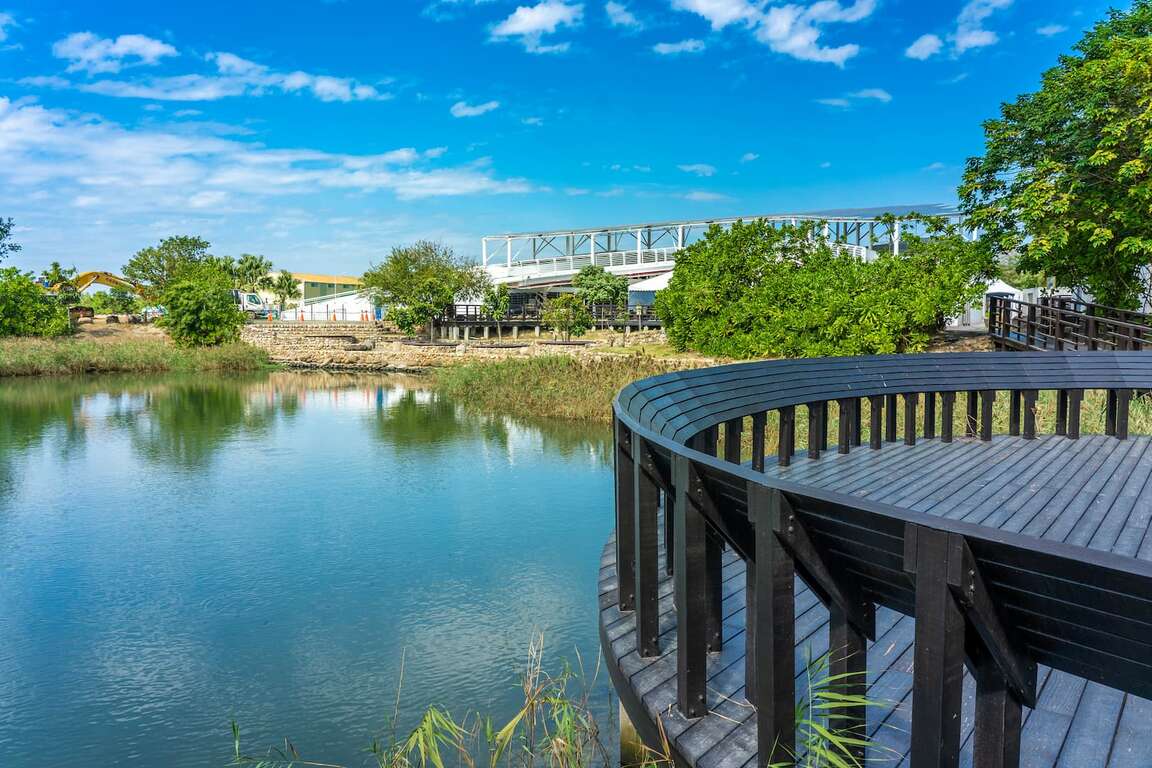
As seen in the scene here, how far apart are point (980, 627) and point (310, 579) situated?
7.52m

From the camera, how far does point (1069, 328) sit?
15633 mm

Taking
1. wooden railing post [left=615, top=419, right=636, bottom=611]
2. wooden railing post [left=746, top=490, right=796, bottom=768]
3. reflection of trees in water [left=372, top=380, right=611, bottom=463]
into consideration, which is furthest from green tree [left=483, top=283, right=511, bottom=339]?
wooden railing post [left=746, top=490, right=796, bottom=768]

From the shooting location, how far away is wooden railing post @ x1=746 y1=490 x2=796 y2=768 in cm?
238

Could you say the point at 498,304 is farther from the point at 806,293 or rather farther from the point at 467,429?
the point at 467,429

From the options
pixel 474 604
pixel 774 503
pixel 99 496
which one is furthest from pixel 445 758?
pixel 99 496

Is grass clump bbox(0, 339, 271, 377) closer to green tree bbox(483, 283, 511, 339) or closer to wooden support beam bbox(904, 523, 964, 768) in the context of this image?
green tree bbox(483, 283, 511, 339)

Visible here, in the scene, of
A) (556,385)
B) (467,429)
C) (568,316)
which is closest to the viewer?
(467,429)

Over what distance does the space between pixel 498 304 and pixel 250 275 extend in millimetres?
26857

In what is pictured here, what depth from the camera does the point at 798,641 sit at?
3613 mm

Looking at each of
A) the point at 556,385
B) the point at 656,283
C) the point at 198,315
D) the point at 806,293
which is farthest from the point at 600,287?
the point at 556,385

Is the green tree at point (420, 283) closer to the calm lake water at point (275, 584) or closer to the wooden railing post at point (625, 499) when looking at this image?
the calm lake water at point (275, 584)

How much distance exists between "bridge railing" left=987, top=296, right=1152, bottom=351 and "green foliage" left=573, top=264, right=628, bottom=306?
2356 centimetres

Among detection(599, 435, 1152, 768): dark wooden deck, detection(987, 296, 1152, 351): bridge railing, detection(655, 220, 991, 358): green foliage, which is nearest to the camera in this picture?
detection(599, 435, 1152, 768): dark wooden deck

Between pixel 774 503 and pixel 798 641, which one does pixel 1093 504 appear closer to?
pixel 798 641
